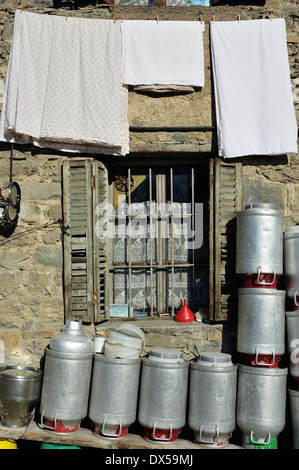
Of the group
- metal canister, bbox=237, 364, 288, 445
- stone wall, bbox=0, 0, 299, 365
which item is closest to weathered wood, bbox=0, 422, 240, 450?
metal canister, bbox=237, 364, 288, 445

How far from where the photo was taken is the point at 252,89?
4.37 m

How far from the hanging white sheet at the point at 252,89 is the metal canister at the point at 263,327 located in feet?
4.27

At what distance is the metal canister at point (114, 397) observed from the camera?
3.88 meters

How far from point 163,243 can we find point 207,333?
3.16ft

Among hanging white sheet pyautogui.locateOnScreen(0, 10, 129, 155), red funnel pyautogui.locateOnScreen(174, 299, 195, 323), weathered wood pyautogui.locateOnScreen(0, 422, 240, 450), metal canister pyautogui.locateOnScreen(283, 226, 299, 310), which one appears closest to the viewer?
weathered wood pyautogui.locateOnScreen(0, 422, 240, 450)

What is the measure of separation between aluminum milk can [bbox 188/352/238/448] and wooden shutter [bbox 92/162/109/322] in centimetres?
106

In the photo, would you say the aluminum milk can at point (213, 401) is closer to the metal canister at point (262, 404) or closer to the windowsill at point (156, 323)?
the metal canister at point (262, 404)

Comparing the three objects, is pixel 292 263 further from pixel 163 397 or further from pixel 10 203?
pixel 10 203

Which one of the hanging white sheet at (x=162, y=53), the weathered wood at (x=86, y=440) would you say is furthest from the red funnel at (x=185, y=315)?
the hanging white sheet at (x=162, y=53)

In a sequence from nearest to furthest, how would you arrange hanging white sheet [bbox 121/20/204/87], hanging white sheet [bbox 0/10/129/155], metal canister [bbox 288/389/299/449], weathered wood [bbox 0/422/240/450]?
weathered wood [bbox 0/422/240/450] → metal canister [bbox 288/389/299/449] → hanging white sheet [bbox 0/10/129/155] → hanging white sheet [bbox 121/20/204/87]

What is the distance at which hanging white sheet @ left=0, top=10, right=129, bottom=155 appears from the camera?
4266 mm

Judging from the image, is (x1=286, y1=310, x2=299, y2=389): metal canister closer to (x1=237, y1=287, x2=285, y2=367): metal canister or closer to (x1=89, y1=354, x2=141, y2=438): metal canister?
(x1=237, y1=287, x2=285, y2=367): metal canister

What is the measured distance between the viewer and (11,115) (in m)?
4.24
